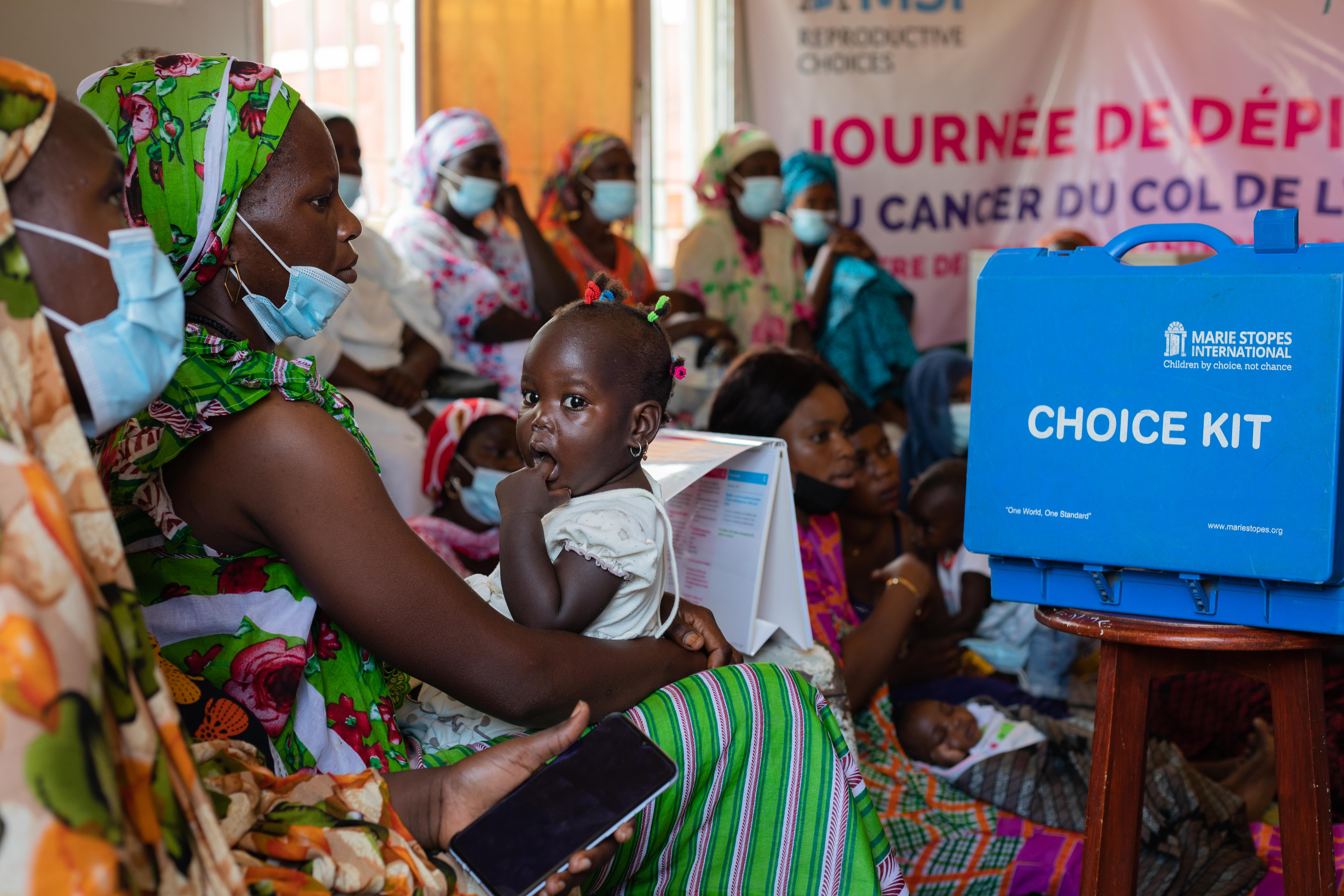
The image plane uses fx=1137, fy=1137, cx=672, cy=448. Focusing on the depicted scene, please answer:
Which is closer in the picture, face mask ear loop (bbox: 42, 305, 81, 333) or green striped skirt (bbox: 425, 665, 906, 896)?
face mask ear loop (bbox: 42, 305, 81, 333)

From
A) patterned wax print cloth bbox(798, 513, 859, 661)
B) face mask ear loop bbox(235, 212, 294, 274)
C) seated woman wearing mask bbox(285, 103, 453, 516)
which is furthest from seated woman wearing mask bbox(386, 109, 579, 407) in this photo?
face mask ear loop bbox(235, 212, 294, 274)

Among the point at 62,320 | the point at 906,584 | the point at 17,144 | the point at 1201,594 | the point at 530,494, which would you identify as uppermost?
the point at 17,144

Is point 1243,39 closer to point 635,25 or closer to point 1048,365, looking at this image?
point 635,25

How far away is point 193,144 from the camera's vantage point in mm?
1557

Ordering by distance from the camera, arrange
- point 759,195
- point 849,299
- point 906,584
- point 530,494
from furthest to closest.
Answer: point 849,299 < point 759,195 < point 906,584 < point 530,494

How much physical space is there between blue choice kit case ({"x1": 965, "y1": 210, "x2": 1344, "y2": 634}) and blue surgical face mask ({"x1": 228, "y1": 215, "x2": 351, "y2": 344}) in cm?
100

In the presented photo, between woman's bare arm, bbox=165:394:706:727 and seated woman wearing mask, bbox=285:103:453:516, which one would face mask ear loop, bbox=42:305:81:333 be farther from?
seated woman wearing mask, bbox=285:103:453:516

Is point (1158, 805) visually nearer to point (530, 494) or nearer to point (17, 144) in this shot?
point (530, 494)

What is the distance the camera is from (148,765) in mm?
1024

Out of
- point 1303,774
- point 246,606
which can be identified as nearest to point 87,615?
point 246,606

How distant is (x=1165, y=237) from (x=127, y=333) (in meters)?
1.44

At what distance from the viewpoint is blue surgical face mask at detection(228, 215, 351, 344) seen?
5.32 feet

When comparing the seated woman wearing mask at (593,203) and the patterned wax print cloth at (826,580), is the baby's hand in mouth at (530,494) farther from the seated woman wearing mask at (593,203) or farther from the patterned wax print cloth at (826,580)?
the seated woman wearing mask at (593,203)

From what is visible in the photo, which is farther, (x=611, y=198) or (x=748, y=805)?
(x=611, y=198)
